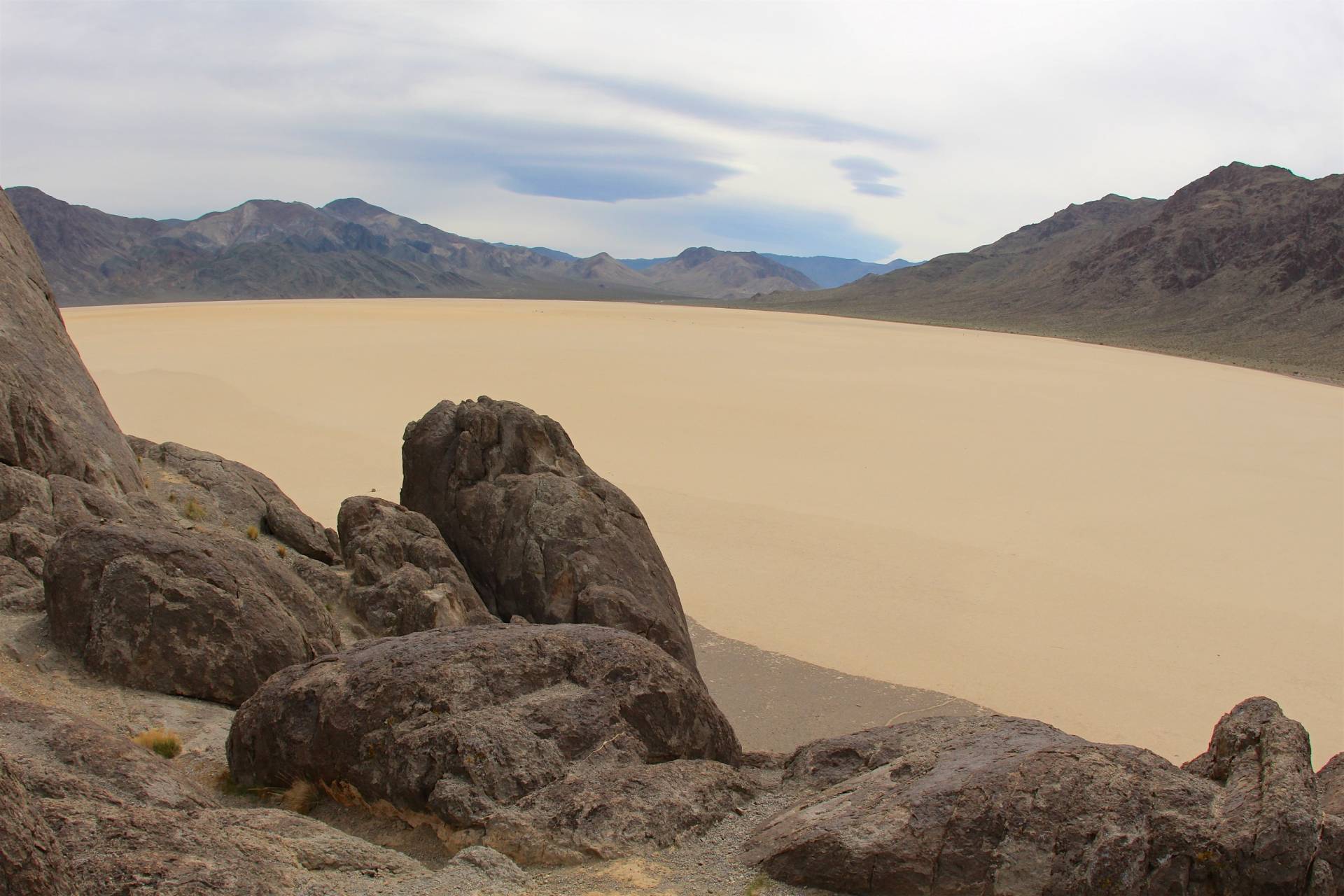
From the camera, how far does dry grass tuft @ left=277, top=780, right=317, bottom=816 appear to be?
15.2ft

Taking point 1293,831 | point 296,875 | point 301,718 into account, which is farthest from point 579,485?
point 1293,831

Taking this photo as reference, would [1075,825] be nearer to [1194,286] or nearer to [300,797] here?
[300,797]

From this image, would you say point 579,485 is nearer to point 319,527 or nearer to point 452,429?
point 452,429

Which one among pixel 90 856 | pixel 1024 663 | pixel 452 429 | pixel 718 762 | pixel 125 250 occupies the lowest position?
pixel 1024 663

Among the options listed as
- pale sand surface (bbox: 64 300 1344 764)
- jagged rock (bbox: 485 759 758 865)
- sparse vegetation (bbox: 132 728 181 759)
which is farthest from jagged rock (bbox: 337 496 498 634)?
pale sand surface (bbox: 64 300 1344 764)

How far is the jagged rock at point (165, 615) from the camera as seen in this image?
18.1ft

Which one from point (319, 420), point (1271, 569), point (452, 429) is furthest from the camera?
point (319, 420)

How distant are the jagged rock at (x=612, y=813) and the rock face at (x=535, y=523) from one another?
111 inches

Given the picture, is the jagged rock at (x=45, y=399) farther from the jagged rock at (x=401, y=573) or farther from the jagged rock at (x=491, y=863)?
the jagged rock at (x=491, y=863)

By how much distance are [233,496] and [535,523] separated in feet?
9.78

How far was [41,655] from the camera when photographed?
545cm

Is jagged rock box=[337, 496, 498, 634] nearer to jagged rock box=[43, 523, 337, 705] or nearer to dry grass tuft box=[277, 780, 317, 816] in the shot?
jagged rock box=[43, 523, 337, 705]

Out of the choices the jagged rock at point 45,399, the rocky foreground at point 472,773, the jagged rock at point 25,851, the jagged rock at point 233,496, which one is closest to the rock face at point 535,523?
the jagged rock at point 233,496

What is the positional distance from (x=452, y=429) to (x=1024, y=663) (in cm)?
605
